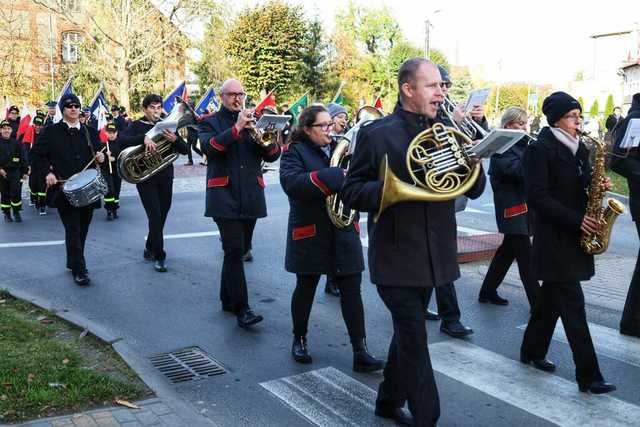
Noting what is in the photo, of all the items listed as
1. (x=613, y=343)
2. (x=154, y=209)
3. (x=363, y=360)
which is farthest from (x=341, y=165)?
(x=154, y=209)

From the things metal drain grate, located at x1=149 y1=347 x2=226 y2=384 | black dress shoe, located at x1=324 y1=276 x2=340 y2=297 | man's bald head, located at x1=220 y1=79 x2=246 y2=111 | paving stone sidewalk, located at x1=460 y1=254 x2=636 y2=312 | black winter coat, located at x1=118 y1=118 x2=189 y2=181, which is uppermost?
man's bald head, located at x1=220 y1=79 x2=246 y2=111

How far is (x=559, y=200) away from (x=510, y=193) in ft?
5.66

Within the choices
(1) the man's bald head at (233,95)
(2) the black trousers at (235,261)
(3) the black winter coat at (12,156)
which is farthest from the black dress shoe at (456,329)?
(3) the black winter coat at (12,156)

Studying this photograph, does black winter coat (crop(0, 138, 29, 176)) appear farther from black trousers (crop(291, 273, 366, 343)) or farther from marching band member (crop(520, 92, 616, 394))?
marching band member (crop(520, 92, 616, 394))

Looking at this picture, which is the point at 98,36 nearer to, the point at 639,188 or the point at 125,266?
the point at 125,266

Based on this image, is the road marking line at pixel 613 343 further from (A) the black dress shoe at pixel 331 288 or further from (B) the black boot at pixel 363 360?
(A) the black dress shoe at pixel 331 288

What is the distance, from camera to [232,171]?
633 cm

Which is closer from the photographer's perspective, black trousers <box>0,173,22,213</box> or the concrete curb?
the concrete curb

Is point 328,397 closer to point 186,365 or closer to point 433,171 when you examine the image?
point 186,365

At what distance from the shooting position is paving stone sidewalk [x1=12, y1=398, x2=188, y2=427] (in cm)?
410

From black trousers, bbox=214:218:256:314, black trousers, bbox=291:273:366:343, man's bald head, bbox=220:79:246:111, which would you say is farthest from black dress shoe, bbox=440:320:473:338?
man's bald head, bbox=220:79:246:111

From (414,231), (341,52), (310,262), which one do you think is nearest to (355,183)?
(414,231)

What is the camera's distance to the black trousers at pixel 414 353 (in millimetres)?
3697

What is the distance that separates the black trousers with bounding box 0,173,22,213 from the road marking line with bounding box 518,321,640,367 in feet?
31.9
